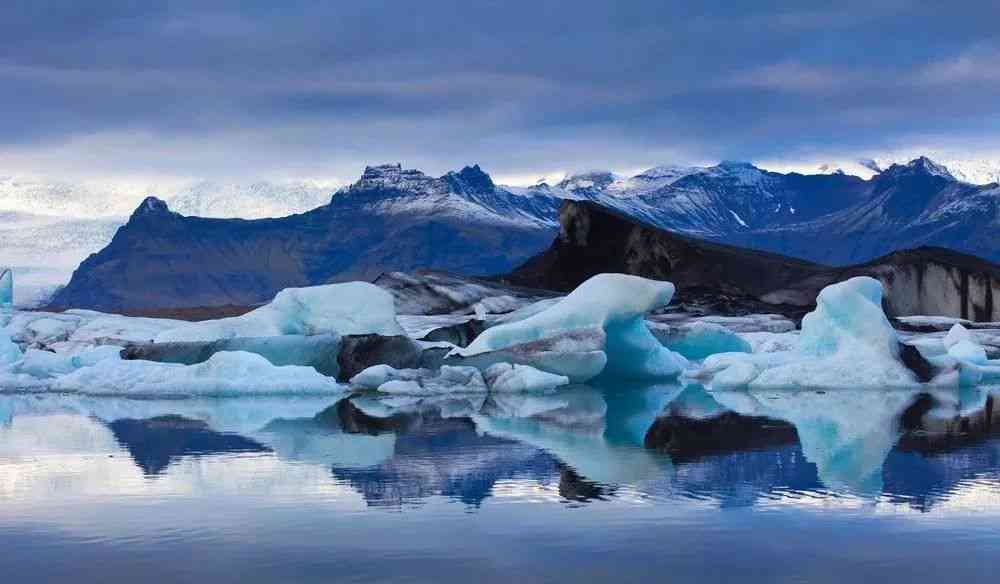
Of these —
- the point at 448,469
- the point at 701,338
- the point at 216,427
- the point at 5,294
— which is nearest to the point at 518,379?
the point at 216,427

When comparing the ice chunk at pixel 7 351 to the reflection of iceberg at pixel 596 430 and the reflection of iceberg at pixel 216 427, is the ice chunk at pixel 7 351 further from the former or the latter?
the reflection of iceberg at pixel 596 430

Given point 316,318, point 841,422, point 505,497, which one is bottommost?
point 505,497

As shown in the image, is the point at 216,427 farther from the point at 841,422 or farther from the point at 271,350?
the point at 271,350

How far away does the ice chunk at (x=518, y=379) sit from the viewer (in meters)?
33.9

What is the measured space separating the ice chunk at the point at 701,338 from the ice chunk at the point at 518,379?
1121 cm

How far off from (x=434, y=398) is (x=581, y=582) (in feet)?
69.7

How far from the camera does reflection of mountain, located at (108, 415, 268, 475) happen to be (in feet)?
65.9

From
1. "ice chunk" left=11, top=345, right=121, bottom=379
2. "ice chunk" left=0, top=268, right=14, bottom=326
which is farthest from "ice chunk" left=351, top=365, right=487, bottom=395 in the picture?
"ice chunk" left=0, top=268, right=14, bottom=326

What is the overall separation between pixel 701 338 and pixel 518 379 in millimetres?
12345

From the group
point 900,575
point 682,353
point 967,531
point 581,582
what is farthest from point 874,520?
point 682,353

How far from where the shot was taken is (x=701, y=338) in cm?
4488

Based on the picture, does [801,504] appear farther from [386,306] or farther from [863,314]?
[386,306]

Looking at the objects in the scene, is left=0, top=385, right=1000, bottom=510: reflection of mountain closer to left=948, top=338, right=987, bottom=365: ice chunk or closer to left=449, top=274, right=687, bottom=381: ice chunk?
left=449, top=274, right=687, bottom=381: ice chunk

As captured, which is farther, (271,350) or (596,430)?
(271,350)
